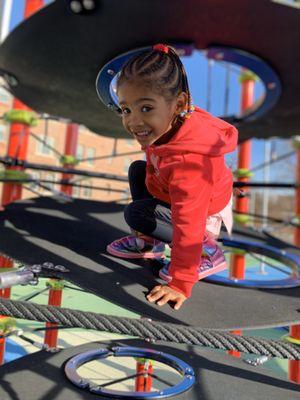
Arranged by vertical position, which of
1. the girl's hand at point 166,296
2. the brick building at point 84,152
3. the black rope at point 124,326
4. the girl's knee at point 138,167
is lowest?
the black rope at point 124,326

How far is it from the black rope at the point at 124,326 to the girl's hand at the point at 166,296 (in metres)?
0.20

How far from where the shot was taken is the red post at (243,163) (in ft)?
12.1

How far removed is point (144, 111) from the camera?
1.15 m

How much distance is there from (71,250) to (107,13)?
1.03 m

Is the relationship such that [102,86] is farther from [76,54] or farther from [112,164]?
[112,164]

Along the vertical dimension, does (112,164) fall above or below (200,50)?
above

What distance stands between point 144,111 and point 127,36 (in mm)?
1011

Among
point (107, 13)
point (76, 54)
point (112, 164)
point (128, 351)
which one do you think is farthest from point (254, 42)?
point (112, 164)

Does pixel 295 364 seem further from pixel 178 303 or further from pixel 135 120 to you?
pixel 135 120

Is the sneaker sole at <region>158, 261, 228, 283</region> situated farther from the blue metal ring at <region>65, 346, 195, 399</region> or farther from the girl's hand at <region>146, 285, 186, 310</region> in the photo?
the blue metal ring at <region>65, 346, 195, 399</region>

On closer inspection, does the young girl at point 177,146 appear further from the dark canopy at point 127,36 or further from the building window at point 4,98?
the building window at point 4,98

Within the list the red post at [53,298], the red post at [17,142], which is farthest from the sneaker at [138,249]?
the red post at [17,142]

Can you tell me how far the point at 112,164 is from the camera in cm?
1716

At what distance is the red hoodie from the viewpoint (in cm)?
116
